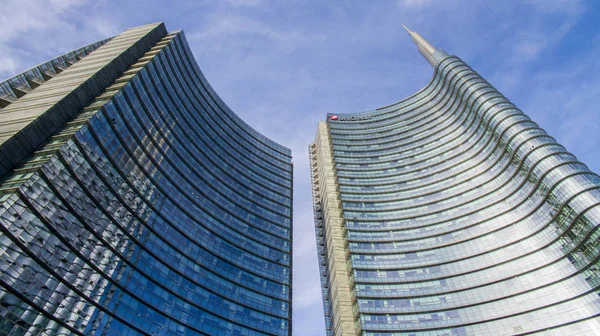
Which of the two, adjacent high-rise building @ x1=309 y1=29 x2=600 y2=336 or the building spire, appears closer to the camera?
adjacent high-rise building @ x1=309 y1=29 x2=600 y2=336

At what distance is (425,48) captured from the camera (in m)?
126

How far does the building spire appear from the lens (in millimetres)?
119438

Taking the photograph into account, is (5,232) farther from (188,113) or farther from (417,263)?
(417,263)

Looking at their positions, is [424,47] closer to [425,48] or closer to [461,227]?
[425,48]

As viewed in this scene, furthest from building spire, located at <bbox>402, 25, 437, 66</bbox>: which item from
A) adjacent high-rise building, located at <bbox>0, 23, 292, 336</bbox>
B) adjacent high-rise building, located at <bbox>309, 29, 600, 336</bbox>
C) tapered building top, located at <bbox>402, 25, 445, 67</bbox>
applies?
adjacent high-rise building, located at <bbox>0, 23, 292, 336</bbox>

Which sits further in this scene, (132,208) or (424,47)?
(424,47)

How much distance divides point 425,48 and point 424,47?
4.31 ft

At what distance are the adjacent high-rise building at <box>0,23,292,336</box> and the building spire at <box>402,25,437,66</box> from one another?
65858mm

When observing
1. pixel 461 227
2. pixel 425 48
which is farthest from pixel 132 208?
pixel 425 48

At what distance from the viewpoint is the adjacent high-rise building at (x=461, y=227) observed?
195 feet

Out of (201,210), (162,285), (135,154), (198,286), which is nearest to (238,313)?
(198,286)

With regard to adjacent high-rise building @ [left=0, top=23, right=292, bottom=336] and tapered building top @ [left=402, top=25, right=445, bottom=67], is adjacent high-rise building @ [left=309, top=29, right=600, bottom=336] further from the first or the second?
adjacent high-rise building @ [left=0, top=23, right=292, bottom=336]

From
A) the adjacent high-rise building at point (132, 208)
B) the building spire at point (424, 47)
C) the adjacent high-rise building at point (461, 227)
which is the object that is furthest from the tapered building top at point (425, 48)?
the adjacent high-rise building at point (132, 208)

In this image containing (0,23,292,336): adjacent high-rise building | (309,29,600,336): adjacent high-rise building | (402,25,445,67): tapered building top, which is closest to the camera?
(0,23,292,336): adjacent high-rise building
